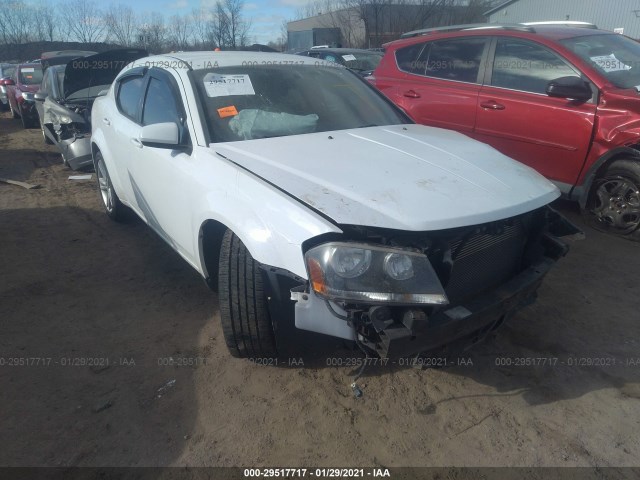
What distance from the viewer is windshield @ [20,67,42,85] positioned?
1146cm

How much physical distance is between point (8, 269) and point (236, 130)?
2447mm

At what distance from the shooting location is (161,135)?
2.80 metres

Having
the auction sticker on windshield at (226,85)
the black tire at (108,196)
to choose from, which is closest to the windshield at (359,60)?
the black tire at (108,196)

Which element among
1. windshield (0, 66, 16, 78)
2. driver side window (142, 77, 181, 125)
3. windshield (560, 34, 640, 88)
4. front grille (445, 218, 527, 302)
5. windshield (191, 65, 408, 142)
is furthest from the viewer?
windshield (0, 66, 16, 78)

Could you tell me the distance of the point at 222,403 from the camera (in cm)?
244

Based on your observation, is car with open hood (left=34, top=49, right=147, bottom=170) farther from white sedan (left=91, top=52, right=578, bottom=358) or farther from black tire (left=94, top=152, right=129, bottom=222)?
white sedan (left=91, top=52, right=578, bottom=358)

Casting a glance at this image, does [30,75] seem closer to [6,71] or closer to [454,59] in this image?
[6,71]

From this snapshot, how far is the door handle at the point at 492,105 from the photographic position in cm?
470

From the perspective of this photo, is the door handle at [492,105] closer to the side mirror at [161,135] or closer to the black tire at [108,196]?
the side mirror at [161,135]

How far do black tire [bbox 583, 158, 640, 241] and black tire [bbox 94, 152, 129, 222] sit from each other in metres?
4.37

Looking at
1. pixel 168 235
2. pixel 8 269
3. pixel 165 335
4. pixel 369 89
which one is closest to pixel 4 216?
pixel 8 269

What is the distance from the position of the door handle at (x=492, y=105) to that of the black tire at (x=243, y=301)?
3357 millimetres

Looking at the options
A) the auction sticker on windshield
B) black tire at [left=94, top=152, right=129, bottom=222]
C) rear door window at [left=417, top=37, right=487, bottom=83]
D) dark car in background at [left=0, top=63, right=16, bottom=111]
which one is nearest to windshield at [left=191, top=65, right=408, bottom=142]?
the auction sticker on windshield

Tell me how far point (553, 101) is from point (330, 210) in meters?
3.30
